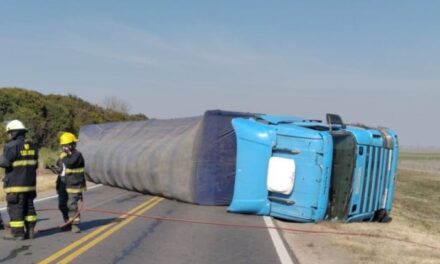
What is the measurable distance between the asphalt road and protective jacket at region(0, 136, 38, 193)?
0.88m

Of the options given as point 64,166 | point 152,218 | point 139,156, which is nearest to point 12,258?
point 64,166

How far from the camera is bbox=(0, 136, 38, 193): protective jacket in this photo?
9.08m

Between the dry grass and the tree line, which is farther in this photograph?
the tree line

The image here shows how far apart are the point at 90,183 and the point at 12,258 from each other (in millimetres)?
15051

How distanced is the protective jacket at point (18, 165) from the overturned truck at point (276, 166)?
5659 millimetres

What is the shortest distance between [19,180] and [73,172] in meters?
1.06

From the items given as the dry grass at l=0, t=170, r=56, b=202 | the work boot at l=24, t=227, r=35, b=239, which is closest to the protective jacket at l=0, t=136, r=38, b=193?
the work boot at l=24, t=227, r=35, b=239

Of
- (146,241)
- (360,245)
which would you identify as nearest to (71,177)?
(146,241)

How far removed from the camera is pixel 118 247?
8.80 metres

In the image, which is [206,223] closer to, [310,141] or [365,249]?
[310,141]

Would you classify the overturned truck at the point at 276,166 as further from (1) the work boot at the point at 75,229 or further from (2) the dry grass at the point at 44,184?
(1) the work boot at the point at 75,229

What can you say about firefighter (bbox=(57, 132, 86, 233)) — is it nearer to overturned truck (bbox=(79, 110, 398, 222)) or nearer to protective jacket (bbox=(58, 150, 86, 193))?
protective jacket (bbox=(58, 150, 86, 193))

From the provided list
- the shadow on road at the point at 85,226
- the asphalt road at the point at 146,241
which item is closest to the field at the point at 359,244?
the asphalt road at the point at 146,241

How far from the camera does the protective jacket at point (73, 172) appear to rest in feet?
32.6
